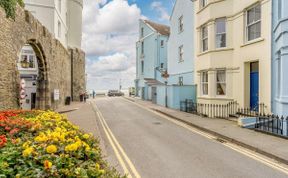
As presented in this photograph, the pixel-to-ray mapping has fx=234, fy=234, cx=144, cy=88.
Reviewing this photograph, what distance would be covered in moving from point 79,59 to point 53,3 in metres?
14.6

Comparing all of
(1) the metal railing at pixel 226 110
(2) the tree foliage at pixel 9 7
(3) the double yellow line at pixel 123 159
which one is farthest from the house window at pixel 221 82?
(2) the tree foliage at pixel 9 7

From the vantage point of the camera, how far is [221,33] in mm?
17609

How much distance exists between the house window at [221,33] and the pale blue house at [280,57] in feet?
15.6

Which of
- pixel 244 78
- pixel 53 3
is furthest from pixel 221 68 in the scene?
pixel 53 3

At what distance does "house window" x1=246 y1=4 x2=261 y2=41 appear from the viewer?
1462cm

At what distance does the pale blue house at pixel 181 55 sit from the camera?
22.9m

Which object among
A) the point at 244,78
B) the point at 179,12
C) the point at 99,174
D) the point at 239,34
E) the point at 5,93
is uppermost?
the point at 179,12

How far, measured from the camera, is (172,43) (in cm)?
2900

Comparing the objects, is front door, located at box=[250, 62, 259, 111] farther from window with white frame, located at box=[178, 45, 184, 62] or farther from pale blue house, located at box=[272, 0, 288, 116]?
window with white frame, located at box=[178, 45, 184, 62]

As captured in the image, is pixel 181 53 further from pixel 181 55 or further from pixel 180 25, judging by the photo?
pixel 180 25

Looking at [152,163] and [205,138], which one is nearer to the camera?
[152,163]

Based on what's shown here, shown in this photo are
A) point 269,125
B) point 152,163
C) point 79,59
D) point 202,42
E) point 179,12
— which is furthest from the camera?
point 79,59

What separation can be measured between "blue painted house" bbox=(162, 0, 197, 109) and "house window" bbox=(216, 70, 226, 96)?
15.6ft

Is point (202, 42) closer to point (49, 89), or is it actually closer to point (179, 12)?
point (179, 12)
